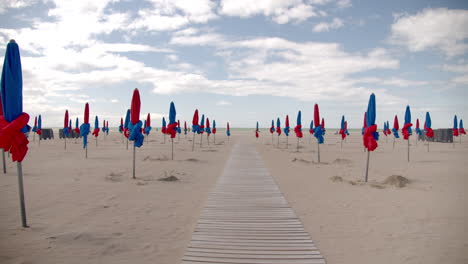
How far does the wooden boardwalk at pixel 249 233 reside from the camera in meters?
4.18

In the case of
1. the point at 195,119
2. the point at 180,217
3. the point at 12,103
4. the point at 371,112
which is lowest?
the point at 180,217

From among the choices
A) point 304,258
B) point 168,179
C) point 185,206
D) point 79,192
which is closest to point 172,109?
point 168,179

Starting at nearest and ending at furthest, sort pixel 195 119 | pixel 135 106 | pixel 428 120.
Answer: pixel 135 106, pixel 428 120, pixel 195 119

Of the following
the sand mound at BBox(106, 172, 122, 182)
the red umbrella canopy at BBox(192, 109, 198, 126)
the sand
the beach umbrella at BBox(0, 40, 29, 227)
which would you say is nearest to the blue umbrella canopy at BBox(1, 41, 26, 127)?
the beach umbrella at BBox(0, 40, 29, 227)

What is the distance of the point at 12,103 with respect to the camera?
4914 millimetres

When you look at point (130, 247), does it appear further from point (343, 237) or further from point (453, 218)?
point (453, 218)

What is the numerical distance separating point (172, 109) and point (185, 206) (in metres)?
9.60

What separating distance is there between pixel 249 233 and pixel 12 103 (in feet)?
15.5

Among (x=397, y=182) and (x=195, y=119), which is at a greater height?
(x=195, y=119)

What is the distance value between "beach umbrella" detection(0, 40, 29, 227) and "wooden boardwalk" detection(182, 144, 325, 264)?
11.5 ft

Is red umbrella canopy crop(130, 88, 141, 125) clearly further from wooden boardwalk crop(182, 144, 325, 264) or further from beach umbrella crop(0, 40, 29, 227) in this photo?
beach umbrella crop(0, 40, 29, 227)

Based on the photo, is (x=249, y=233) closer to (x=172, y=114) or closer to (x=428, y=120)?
(x=172, y=114)

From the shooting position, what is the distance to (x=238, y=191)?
8656 mm

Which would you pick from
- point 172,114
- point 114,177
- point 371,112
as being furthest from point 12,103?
point 172,114
